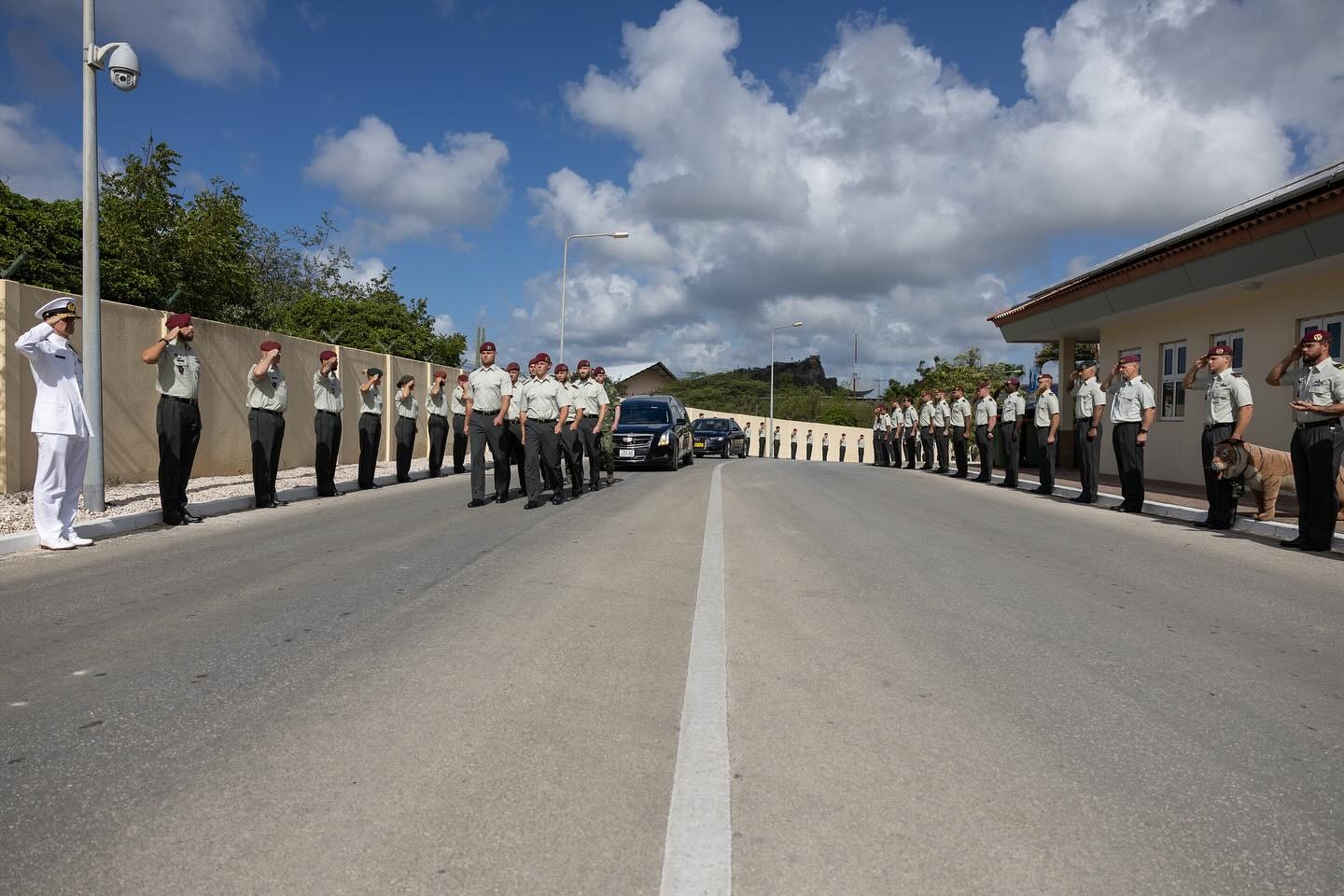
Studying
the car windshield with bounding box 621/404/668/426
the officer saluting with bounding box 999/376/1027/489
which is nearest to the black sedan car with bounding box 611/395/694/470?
the car windshield with bounding box 621/404/668/426

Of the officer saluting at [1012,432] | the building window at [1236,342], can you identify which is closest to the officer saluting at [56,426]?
the officer saluting at [1012,432]

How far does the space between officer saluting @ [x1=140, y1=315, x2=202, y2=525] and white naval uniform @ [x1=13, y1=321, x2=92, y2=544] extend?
3.55ft

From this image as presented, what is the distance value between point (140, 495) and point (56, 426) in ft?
12.8

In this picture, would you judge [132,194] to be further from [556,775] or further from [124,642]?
[556,775]

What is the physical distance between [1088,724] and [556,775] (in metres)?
2.14

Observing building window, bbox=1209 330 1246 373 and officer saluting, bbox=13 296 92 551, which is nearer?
officer saluting, bbox=13 296 92 551

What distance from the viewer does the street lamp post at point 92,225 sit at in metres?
9.66

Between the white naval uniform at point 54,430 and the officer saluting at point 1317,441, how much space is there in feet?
36.6

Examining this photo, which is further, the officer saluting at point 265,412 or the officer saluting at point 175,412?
the officer saluting at point 265,412

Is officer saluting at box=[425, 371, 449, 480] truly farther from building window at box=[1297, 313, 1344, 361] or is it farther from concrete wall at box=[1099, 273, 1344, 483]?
building window at box=[1297, 313, 1344, 361]

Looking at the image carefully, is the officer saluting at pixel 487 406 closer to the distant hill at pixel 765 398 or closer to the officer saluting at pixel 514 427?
the officer saluting at pixel 514 427

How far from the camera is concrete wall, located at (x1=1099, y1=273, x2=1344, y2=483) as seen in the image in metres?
15.1

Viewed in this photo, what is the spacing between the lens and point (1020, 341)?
25234 millimetres

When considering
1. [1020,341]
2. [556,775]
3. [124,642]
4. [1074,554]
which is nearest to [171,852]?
[556,775]
